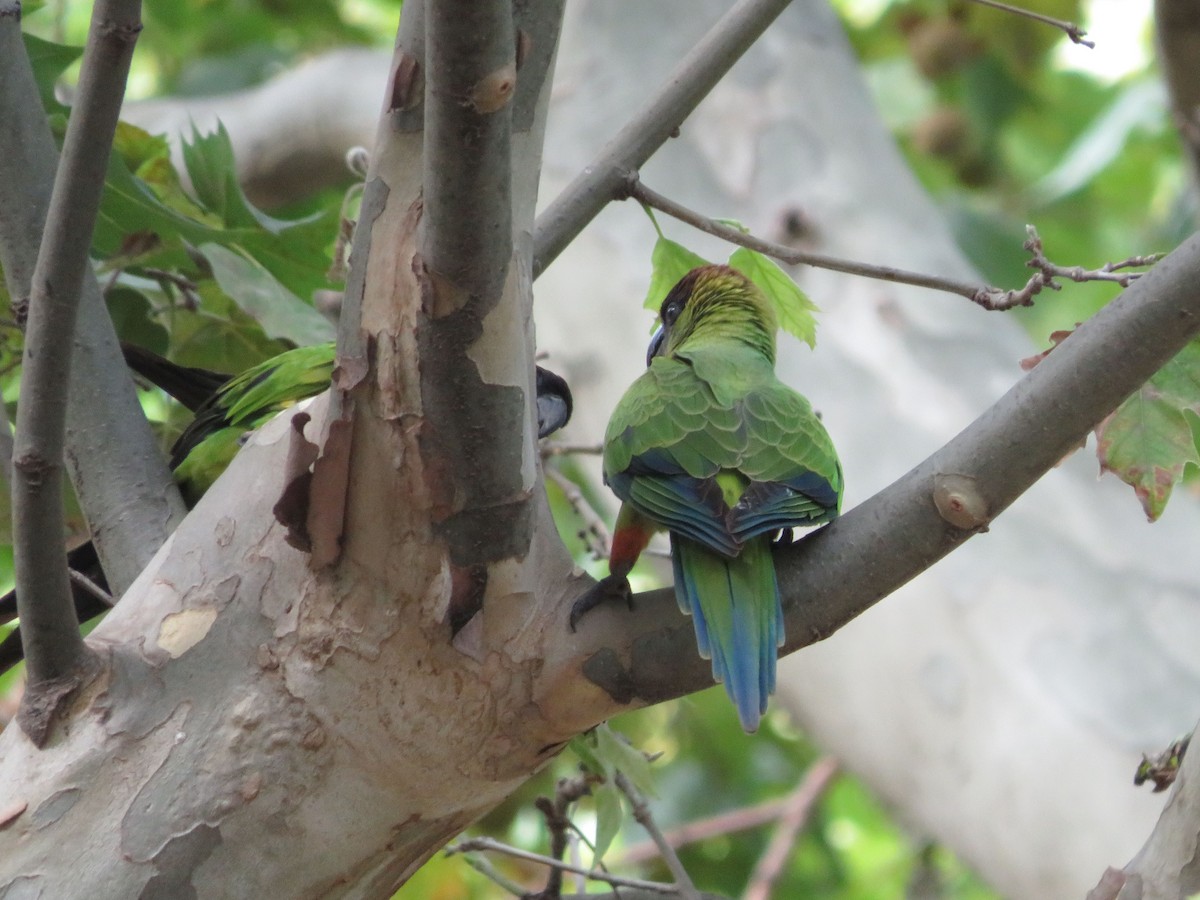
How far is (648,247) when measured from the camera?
3.29 meters

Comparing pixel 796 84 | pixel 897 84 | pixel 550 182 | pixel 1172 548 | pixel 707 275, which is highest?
pixel 897 84

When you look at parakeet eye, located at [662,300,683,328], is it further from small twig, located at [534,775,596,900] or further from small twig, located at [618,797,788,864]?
small twig, located at [618,797,788,864]

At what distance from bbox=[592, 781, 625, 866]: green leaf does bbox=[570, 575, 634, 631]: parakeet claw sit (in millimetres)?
451

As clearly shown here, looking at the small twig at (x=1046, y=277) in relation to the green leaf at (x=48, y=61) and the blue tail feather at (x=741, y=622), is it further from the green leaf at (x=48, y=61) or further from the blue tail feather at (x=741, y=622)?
the green leaf at (x=48, y=61)

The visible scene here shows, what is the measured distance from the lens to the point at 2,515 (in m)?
1.75

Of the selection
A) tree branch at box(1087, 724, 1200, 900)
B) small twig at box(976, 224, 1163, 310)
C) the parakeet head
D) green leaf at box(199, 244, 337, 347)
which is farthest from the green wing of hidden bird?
tree branch at box(1087, 724, 1200, 900)

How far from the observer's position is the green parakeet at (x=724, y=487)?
128cm

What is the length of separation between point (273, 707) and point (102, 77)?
62 cm

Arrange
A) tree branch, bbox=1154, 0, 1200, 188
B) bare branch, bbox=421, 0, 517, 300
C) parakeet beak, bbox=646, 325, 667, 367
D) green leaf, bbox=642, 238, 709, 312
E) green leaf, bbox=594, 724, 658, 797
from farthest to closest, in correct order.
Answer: tree branch, bbox=1154, 0, 1200, 188
parakeet beak, bbox=646, 325, 667, 367
green leaf, bbox=642, 238, 709, 312
green leaf, bbox=594, 724, 658, 797
bare branch, bbox=421, 0, 517, 300

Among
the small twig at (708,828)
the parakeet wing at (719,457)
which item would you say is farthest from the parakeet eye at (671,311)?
the small twig at (708,828)

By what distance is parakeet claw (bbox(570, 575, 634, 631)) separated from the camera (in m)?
1.30

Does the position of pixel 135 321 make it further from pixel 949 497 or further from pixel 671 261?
pixel 949 497

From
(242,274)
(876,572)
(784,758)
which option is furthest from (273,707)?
(784,758)

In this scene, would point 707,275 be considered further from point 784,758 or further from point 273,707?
point 784,758
